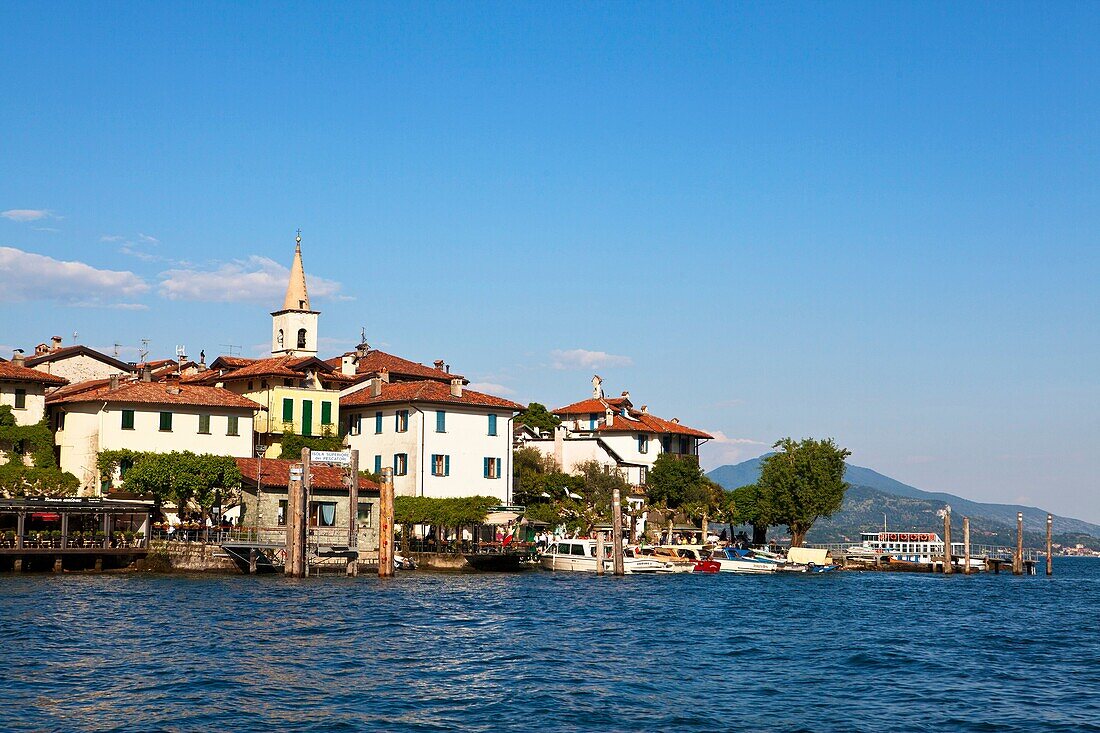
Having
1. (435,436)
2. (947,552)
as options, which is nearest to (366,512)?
(435,436)

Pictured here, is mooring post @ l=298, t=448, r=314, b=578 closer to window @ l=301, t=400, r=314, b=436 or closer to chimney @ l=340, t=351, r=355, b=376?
window @ l=301, t=400, r=314, b=436

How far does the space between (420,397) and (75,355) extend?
24684mm

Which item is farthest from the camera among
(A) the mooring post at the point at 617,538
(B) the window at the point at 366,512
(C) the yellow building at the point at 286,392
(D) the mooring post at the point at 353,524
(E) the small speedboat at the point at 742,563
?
(E) the small speedboat at the point at 742,563

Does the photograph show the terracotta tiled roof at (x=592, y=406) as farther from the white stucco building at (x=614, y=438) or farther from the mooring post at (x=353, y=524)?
the mooring post at (x=353, y=524)

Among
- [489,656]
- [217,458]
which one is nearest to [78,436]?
[217,458]

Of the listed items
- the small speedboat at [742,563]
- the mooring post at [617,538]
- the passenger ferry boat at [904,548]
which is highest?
the mooring post at [617,538]

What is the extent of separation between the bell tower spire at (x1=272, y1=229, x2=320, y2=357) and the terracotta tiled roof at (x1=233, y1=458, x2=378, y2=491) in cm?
2311

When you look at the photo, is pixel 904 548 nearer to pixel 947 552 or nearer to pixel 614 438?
pixel 947 552

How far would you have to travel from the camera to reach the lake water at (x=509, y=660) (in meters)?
27.5

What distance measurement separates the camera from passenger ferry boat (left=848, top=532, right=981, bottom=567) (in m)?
106

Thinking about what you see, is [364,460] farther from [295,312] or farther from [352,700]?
[352,700]

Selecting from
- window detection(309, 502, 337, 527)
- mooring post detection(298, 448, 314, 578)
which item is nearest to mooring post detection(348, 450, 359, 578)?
mooring post detection(298, 448, 314, 578)

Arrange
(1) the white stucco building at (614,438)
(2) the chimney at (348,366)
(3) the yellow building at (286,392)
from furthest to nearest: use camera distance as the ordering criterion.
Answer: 1. (1) the white stucco building at (614,438)
2. (2) the chimney at (348,366)
3. (3) the yellow building at (286,392)

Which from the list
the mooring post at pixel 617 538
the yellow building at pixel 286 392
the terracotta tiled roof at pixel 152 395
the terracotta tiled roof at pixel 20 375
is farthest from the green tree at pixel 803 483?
the terracotta tiled roof at pixel 20 375
